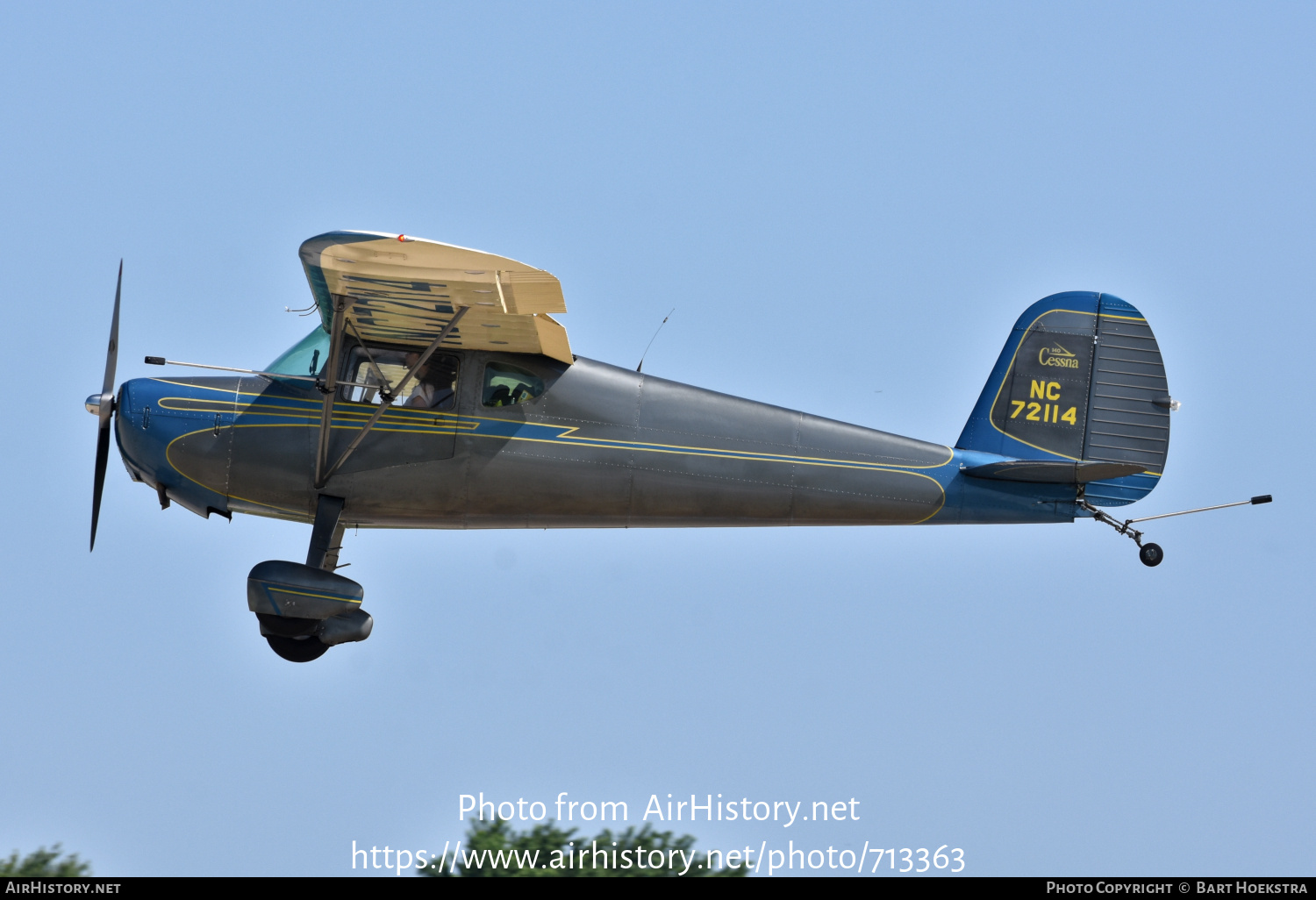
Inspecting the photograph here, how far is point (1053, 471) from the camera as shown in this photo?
43.8ft

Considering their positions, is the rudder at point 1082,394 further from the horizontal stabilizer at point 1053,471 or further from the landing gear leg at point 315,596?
the landing gear leg at point 315,596

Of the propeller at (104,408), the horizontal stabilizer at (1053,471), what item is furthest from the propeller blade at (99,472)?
the horizontal stabilizer at (1053,471)

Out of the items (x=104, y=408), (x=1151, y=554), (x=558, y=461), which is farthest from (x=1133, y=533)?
(x=104, y=408)

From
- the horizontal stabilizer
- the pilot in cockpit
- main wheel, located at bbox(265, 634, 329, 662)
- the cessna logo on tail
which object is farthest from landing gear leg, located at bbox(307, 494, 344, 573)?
the cessna logo on tail

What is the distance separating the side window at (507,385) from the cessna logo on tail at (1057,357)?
4.48m

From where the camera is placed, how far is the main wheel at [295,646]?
1355 cm

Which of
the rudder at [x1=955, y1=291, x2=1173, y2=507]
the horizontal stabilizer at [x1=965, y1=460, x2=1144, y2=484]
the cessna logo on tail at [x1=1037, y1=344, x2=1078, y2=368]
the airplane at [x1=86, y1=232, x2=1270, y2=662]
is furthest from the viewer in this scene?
the cessna logo on tail at [x1=1037, y1=344, x2=1078, y2=368]

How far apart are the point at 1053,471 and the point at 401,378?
5.54m

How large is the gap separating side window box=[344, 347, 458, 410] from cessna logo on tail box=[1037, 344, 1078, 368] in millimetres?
5159

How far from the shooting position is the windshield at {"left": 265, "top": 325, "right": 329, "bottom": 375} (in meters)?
13.1

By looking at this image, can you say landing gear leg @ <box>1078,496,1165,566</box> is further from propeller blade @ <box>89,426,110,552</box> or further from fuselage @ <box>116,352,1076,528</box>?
propeller blade @ <box>89,426,110,552</box>
